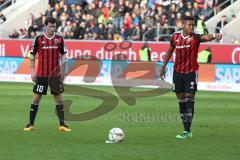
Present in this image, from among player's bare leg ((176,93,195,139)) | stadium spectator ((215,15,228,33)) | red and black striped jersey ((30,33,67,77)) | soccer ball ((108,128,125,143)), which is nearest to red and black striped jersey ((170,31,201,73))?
player's bare leg ((176,93,195,139))

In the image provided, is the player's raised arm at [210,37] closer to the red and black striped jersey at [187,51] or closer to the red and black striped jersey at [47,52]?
the red and black striped jersey at [187,51]

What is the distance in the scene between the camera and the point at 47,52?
584 inches

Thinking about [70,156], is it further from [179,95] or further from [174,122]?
[174,122]

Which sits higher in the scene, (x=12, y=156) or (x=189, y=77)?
(x=189, y=77)

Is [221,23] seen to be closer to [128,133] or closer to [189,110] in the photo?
[128,133]

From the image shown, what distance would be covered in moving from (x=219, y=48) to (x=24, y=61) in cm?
834

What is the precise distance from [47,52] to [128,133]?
2268 mm

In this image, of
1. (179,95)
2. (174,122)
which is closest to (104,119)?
(174,122)

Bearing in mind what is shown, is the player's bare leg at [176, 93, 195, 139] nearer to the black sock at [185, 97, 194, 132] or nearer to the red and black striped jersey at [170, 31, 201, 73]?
the black sock at [185, 97, 194, 132]

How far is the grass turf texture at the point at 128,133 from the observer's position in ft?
38.2

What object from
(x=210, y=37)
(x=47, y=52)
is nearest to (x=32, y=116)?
(x=47, y=52)

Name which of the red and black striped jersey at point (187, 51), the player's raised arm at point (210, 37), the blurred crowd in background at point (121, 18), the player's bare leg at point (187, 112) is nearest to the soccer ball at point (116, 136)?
the player's bare leg at point (187, 112)

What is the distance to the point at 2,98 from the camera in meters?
23.1

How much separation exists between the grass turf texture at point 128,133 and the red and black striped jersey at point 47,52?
118 centimetres
